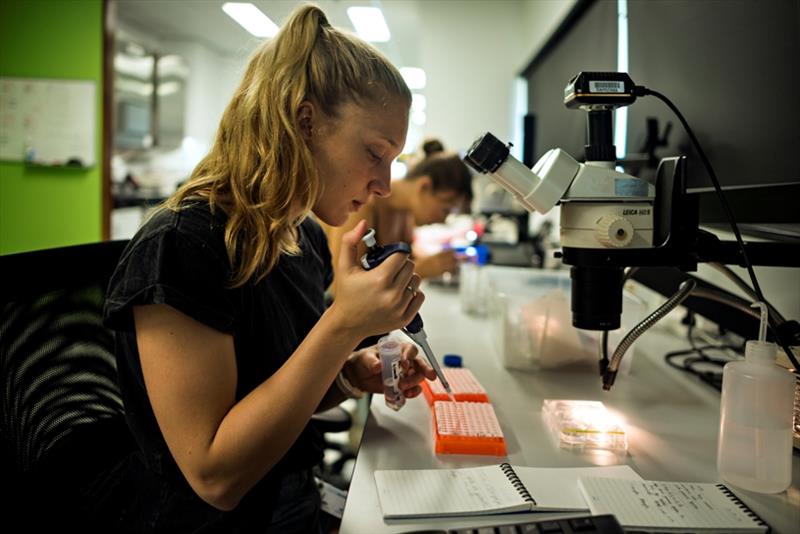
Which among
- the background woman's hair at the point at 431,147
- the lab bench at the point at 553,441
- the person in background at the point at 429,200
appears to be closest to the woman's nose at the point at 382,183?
the lab bench at the point at 553,441

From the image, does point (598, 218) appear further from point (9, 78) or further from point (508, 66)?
point (508, 66)

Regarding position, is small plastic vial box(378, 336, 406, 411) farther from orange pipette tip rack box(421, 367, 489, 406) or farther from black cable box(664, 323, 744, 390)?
black cable box(664, 323, 744, 390)

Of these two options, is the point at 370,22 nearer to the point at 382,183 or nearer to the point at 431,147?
the point at 431,147

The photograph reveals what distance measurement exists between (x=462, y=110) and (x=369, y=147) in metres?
3.09

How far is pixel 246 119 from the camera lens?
824 millimetres

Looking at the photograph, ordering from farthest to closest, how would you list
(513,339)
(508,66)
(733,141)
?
1. (508,66)
2. (513,339)
3. (733,141)

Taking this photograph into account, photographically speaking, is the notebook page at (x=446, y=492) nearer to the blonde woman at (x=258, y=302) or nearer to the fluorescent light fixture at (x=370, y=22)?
the blonde woman at (x=258, y=302)

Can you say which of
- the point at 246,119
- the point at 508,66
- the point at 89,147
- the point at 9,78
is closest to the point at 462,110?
the point at 508,66

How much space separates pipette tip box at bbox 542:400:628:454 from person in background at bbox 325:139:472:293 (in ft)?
4.19

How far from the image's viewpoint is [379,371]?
3.25 feet

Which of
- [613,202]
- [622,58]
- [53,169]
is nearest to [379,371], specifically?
[613,202]

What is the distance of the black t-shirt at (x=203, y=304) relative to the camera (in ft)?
2.27

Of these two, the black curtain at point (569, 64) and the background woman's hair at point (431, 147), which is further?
the background woman's hair at point (431, 147)

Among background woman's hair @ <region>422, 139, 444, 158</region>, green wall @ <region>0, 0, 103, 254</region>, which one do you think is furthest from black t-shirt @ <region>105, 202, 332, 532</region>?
green wall @ <region>0, 0, 103, 254</region>
